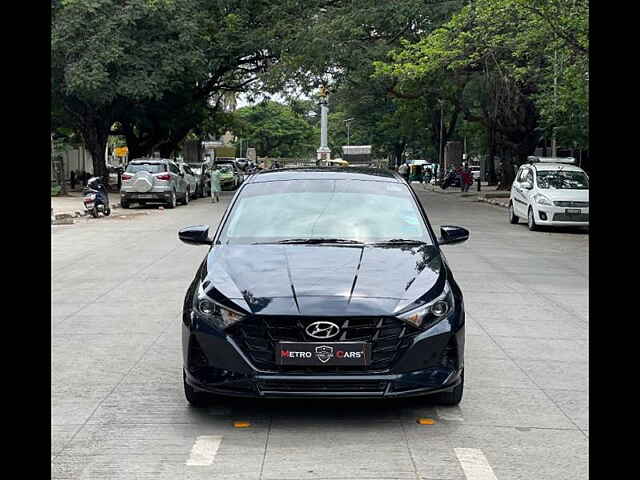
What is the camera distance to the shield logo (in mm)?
5426

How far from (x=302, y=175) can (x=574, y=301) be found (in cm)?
494

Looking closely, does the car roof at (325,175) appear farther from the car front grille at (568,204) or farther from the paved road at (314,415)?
the car front grille at (568,204)

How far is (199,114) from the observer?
4741 centimetres

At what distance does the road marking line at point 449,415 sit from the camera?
19.3 ft

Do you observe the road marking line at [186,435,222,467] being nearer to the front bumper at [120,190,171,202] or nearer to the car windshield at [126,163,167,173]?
the front bumper at [120,190,171,202]

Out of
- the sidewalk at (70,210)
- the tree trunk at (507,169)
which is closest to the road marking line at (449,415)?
the sidewalk at (70,210)

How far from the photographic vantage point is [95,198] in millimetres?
27219

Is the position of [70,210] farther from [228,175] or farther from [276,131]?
[276,131]

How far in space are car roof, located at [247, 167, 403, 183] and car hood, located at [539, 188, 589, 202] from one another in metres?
14.8

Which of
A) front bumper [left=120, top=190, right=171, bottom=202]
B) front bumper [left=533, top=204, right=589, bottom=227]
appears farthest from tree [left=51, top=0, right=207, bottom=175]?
front bumper [left=533, top=204, right=589, bottom=227]
